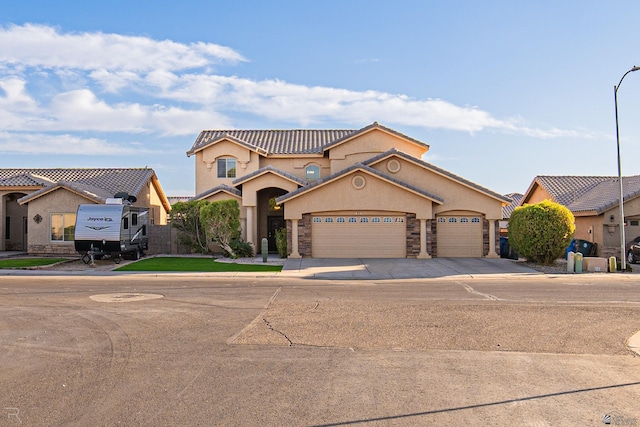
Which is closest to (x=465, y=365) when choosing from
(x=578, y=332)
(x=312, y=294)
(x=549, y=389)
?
(x=549, y=389)

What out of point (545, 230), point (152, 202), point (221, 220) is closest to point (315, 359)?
point (221, 220)

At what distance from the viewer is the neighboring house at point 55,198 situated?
29.0m

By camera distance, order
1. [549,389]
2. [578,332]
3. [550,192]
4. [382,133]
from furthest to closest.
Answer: [550,192] < [382,133] < [578,332] < [549,389]

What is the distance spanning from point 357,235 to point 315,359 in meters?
19.5

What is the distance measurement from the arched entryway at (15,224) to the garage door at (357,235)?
62.5ft

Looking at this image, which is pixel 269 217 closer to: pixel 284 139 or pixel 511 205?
pixel 284 139

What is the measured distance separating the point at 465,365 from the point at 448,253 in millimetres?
21020

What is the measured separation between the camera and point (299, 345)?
347 inches

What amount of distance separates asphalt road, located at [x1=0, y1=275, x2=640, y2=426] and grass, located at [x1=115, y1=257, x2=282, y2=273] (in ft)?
24.0

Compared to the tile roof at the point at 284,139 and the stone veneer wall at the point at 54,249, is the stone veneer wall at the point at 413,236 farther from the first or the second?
the stone veneer wall at the point at 54,249

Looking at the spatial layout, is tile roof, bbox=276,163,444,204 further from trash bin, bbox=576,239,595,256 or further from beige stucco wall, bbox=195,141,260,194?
trash bin, bbox=576,239,595,256

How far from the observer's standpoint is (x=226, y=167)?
34688mm

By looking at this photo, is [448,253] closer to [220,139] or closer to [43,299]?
[220,139]

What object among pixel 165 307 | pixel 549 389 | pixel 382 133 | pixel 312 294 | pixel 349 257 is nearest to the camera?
pixel 549 389
